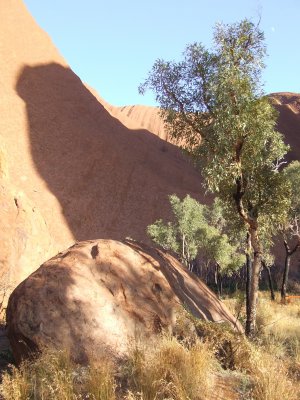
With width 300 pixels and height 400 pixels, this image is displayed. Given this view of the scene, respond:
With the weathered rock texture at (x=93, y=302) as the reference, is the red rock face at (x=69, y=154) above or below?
above

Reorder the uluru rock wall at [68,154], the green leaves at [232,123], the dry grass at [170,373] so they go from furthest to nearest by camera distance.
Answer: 1. the uluru rock wall at [68,154]
2. the green leaves at [232,123]
3. the dry grass at [170,373]

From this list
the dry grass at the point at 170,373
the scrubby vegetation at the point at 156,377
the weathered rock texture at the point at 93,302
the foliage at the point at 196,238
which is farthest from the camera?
the foliage at the point at 196,238

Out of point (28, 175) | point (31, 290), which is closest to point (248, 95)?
point (31, 290)

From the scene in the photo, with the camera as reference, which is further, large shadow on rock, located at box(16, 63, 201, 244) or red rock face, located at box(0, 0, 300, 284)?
large shadow on rock, located at box(16, 63, 201, 244)

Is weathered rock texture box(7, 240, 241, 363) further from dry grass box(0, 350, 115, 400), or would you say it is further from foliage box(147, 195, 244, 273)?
foliage box(147, 195, 244, 273)

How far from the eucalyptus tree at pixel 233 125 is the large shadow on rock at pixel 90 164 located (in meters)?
33.2

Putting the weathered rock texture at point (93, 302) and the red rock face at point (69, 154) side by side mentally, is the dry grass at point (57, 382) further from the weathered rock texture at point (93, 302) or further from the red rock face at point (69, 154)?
the red rock face at point (69, 154)

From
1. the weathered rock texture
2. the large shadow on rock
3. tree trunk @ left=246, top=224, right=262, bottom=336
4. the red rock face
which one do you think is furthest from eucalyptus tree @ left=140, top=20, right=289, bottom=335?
the large shadow on rock

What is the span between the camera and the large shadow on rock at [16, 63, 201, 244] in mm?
46781

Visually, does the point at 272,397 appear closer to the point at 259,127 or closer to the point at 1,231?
the point at 259,127

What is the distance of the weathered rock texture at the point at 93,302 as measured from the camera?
6.86 meters

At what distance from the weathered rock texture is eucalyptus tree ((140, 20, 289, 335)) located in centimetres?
331

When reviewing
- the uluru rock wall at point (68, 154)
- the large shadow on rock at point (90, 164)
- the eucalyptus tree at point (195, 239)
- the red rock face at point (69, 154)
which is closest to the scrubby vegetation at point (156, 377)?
the eucalyptus tree at point (195, 239)

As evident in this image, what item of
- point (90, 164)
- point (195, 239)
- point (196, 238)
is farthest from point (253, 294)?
point (90, 164)
